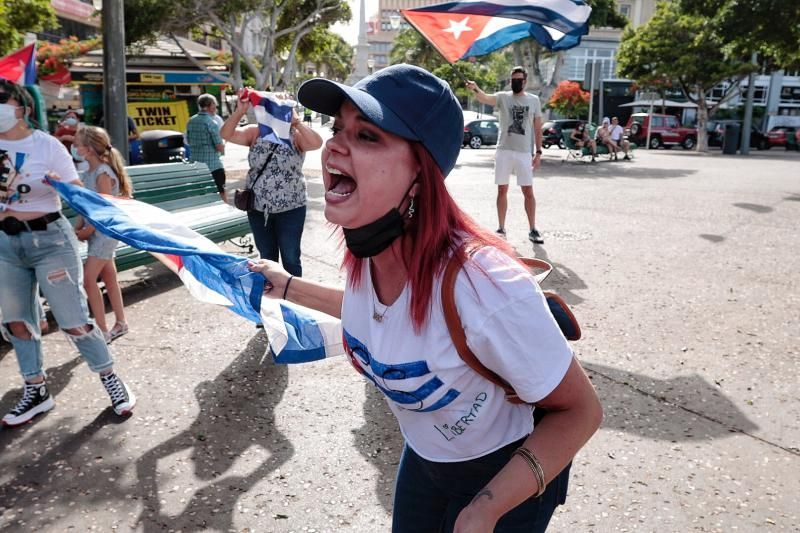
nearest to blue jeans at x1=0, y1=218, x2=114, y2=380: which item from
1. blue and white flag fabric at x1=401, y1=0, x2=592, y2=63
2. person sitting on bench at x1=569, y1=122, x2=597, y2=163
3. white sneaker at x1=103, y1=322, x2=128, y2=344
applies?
white sneaker at x1=103, y1=322, x2=128, y2=344

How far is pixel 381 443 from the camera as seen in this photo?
3.63 meters

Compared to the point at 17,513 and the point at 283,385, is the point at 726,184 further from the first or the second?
the point at 17,513

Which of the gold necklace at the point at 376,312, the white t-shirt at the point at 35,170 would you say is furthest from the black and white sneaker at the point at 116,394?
the gold necklace at the point at 376,312

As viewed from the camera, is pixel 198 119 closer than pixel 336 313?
No

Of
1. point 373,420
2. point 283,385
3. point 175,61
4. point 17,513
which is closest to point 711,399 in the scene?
point 373,420

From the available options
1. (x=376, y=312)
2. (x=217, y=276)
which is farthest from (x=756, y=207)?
(x=376, y=312)

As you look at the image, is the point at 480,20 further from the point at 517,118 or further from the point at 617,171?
the point at 617,171

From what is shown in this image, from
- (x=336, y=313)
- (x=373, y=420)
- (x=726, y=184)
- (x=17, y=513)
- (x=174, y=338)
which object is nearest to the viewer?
(x=336, y=313)

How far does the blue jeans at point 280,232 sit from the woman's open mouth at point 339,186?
3.47 m

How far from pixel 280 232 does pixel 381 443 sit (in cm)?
208

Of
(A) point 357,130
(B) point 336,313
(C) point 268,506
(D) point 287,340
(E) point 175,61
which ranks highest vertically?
(E) point 175,61

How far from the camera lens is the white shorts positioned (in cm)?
812

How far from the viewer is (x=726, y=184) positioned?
15.5 meters

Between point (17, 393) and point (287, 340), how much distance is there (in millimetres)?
2565
